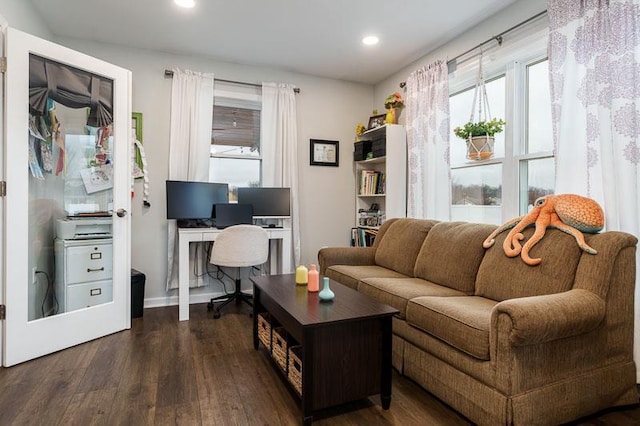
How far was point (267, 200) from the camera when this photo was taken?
12.7 feet

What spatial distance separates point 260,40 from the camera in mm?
3367

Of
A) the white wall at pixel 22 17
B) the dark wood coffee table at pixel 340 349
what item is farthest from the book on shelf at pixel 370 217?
the white wall at pixel 22 17

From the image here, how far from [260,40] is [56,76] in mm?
1628

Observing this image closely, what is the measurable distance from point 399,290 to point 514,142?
4.91ft

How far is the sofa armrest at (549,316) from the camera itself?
1521mm

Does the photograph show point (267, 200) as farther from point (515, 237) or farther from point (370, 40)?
point (515, 237)

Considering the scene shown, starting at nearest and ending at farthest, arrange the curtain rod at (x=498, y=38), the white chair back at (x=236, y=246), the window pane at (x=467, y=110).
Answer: the curtain rod at (x=498, y=38), the window pane at (x=467, y=110), the white chair back at (x=236, y=246)

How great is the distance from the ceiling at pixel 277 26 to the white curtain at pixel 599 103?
28.3 inches

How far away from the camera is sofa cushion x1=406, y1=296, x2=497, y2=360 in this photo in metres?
1.68

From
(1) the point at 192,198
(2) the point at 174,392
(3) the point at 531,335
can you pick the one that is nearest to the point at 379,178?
(1) the point at 192,198

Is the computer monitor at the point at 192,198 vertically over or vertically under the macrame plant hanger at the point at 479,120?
under

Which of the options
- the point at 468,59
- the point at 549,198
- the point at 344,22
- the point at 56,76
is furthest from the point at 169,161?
the point at 549,198

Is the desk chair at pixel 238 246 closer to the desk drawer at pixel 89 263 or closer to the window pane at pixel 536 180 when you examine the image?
the desk drawer at pixel 89 263

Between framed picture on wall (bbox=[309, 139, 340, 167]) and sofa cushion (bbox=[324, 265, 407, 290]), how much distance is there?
1.50m
